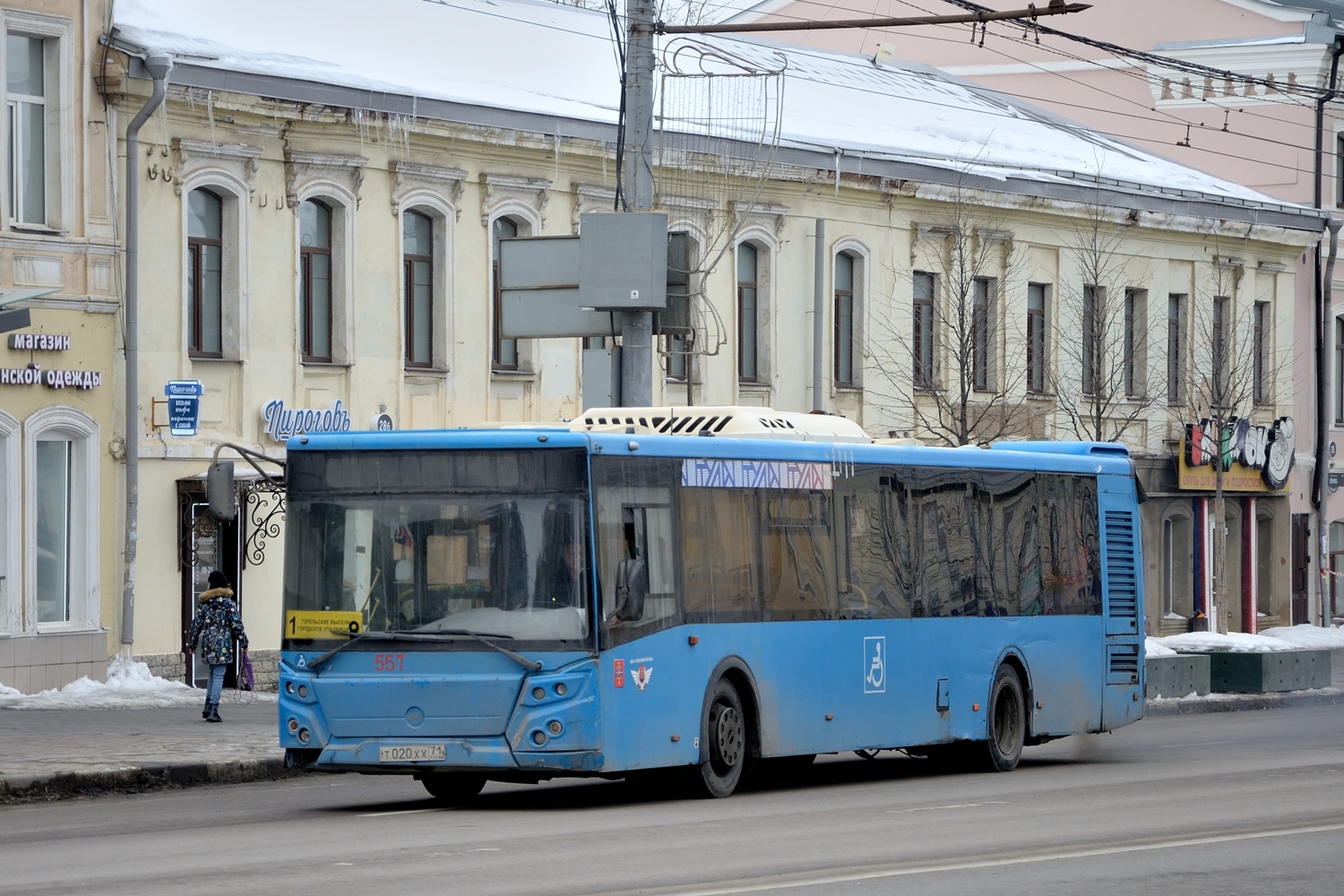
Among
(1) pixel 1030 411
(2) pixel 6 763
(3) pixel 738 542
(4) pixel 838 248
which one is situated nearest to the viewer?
(3) pixel 738 542

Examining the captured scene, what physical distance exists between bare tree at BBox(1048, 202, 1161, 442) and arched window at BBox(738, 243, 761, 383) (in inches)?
286

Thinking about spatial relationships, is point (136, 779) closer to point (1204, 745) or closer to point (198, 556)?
point (198, 556)

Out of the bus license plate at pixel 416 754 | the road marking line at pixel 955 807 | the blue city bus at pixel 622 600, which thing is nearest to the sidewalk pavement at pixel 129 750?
the blue city bus at pixel 622 600

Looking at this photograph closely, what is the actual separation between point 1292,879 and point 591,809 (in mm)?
5394

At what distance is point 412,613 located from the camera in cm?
1528

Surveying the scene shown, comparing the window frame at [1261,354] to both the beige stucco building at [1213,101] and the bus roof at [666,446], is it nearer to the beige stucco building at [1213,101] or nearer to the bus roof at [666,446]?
the beige stucco building at [1213,101]

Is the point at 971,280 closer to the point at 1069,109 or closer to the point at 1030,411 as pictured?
the point at 1030,411

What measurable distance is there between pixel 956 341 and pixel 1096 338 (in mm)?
3198

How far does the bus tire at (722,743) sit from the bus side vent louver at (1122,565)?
6.25 meters

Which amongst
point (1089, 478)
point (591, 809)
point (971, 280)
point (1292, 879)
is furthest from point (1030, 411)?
point (1292, 879)

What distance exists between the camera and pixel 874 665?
18.1m

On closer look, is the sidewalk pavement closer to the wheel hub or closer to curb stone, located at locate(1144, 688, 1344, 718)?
the wheel hub

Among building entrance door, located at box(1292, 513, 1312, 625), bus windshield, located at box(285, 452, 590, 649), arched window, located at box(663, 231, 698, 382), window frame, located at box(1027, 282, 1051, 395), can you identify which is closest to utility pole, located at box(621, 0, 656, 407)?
arched window, located at box(663, 231, 698, 382)

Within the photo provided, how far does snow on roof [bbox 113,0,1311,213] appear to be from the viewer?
29344 mm
